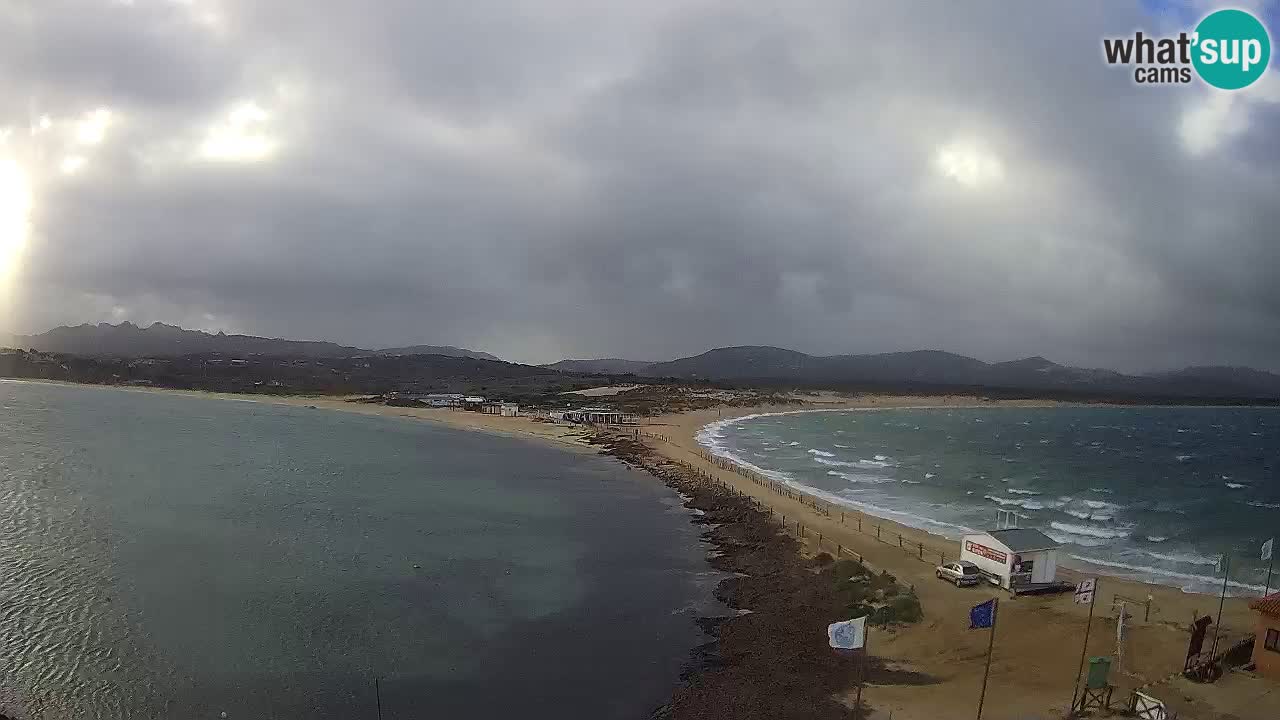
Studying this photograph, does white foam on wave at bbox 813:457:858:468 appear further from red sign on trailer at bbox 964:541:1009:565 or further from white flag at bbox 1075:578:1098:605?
white flag at bbox 1075:578:1098:605

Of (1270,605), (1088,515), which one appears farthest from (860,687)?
(1088,515)

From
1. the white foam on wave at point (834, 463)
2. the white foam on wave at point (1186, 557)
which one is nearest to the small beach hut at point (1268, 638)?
the white foam on wave at point (1186, 557)

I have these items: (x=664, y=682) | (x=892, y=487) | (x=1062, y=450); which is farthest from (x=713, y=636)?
(x=1062, y=450)

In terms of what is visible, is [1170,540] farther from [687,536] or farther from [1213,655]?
[687,536]

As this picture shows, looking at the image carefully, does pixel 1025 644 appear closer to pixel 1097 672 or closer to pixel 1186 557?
pixel 1097 672

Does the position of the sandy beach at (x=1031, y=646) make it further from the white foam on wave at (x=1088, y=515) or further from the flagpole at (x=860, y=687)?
the white foam on wave at (x=1088, y=515)
